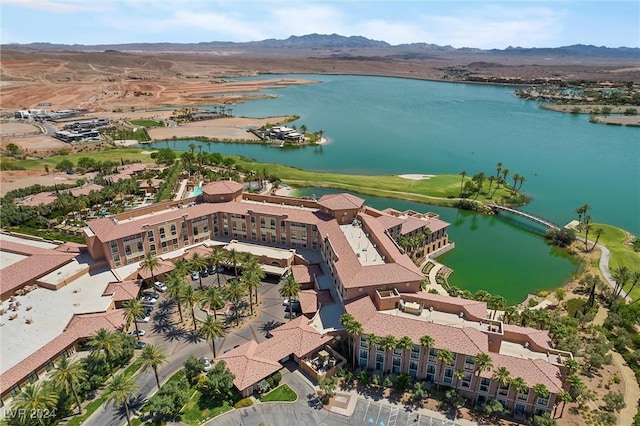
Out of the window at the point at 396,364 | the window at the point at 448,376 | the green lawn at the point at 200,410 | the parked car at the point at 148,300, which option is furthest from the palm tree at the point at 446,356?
the parked car at the point at 148,300

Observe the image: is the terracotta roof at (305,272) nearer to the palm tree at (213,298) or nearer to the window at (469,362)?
the palm tree at (213,298)

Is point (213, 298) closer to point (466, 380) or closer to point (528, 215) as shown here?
point (466, 380)

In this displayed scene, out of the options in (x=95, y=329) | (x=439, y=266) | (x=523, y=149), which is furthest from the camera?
(x=523, y=149)

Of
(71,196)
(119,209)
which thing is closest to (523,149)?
(119,209)

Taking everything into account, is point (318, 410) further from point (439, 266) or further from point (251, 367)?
point (439, 266)

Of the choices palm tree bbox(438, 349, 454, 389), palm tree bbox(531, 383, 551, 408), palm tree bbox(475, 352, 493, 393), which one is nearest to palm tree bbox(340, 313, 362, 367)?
palm tree bbox(438, 349, 454, 389)

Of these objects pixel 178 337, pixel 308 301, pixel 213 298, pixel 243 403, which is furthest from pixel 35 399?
pixel 308 301
